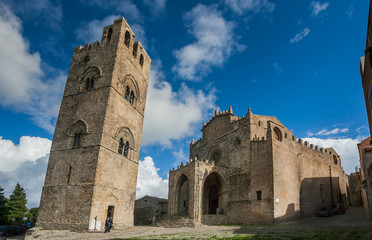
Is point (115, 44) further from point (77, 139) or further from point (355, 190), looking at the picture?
point (355, 190)

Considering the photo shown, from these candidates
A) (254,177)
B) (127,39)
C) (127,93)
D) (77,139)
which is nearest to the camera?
(77,139)

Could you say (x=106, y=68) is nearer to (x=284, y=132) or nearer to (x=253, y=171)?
(x=253, y=171)

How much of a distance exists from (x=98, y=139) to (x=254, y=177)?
13.8m

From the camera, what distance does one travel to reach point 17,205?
132 ft

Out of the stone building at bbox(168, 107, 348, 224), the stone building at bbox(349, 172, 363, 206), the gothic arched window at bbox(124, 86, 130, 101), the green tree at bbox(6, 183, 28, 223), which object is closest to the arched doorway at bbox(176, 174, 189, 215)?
the stone building at bbox(168, 107, 348, 224)

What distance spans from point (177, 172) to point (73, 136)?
34.9ft

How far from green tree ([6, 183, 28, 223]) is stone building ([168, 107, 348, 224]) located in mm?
26230

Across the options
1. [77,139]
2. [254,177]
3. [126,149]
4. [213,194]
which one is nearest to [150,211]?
[213,194]

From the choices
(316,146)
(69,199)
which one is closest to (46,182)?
(69,199)

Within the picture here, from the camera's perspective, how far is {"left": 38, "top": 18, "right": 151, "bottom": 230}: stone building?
708 inches

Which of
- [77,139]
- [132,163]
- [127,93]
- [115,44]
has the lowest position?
[132,163]

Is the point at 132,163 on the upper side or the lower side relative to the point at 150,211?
upper

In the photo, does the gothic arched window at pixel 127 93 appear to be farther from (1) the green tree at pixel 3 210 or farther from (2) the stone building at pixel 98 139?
(1) the green tree at pixel 3 210

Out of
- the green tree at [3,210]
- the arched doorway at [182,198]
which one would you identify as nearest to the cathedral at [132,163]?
the arched doorway at [182,198]
